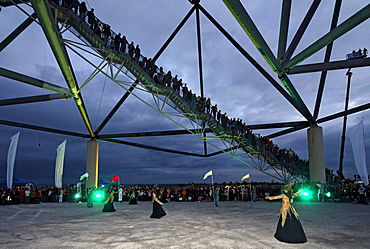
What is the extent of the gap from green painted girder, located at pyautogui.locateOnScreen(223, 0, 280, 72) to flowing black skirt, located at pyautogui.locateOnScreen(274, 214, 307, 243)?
19.5ft

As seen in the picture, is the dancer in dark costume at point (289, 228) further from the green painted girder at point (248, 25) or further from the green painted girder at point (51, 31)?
the green painted girder at point (51, 31)

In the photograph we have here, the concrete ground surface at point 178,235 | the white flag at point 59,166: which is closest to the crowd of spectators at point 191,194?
the white flag at point 59,166

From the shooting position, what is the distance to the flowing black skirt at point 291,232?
9.97m

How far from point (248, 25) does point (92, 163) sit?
3062 centimetres

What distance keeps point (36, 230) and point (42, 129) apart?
21339 millimetres

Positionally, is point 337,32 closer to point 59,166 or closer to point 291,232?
point 291,232

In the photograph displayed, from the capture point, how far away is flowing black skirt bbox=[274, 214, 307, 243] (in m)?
9.97

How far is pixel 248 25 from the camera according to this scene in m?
11.0

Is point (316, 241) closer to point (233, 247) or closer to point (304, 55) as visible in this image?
point (233, 247)

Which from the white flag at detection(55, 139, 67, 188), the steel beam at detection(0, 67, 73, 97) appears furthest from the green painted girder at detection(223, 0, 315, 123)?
the white flag at detection(55, 139, 67, 188)

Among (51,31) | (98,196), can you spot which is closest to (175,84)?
(51,31)

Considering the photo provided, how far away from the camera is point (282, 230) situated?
10.3 meters

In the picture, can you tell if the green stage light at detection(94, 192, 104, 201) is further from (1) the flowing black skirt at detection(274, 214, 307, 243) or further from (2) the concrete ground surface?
(1) the flowing black skirt at detection(274, 214, 307, 243)

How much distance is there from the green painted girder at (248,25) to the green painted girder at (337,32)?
28.8 inches
